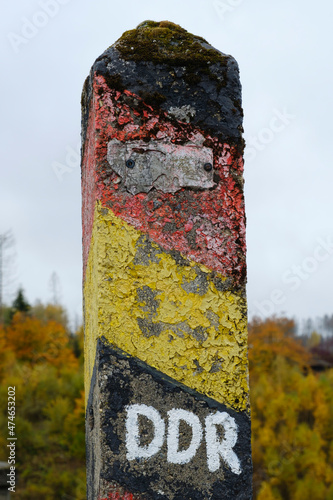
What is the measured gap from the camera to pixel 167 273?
143cm

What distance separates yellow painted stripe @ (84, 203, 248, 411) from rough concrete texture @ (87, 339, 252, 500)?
0.04m

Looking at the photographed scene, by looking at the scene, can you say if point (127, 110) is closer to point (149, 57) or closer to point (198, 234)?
point (149, 57)

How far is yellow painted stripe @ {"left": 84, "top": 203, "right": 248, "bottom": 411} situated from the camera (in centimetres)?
138

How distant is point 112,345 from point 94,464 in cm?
38

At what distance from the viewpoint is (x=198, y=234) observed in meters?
1.47

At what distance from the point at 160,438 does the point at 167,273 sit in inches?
17.6

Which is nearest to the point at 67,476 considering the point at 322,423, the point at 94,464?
the point at 322,423

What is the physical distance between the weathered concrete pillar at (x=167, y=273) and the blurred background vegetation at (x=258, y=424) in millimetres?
10626

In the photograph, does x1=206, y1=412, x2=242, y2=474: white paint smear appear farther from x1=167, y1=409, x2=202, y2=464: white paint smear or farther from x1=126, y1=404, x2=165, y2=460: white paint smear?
x1=126, y1=404, x2=165, y2=460: white paint smear

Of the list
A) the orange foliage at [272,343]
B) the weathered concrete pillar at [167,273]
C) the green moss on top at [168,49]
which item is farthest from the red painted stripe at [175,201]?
the orange foliage at [272,343]

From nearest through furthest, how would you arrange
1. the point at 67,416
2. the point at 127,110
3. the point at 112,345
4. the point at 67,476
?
1. the point at 112,345
2. the point at 127,110
3. the point at 67,476
4. the point at 67,416

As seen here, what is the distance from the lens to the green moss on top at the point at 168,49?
4.92ft

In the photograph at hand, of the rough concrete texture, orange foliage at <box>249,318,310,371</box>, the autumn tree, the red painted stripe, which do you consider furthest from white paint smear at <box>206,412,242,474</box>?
orange foliage at <box>249,318,310,371</box>

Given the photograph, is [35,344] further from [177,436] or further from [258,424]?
[177,436]
